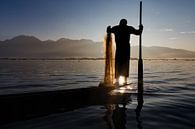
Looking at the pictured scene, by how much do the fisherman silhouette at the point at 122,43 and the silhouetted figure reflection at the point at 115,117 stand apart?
198 cm

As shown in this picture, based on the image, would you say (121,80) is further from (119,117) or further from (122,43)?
(119,117)

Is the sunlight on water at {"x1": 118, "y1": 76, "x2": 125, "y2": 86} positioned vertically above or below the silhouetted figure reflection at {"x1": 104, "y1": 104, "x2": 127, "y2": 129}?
above

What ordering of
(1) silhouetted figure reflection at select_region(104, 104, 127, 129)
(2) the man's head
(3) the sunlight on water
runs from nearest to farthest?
1. (1) silhouetted figure reflection at select_region(104, 104, 127, 129)
2. (2) the man's head
3. (3) the sunlight on water

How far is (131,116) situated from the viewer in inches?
369

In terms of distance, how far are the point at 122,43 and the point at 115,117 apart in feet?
14.0

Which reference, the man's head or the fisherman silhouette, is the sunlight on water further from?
the man's head

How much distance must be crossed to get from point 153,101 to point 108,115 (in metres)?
3.90

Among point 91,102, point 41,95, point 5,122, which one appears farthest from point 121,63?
point 5,122

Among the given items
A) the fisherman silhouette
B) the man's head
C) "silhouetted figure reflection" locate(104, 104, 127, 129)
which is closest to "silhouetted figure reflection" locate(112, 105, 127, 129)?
"silhouetted figure reflection" locate(104, 104, 127, 129)

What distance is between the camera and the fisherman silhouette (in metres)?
12.1

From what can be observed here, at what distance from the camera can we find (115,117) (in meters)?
9.15

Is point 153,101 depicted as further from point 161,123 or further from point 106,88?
point 161,123

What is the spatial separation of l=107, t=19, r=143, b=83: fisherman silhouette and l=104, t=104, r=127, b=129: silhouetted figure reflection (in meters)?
1.98

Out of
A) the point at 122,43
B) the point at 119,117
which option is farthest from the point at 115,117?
the point at 122,43
